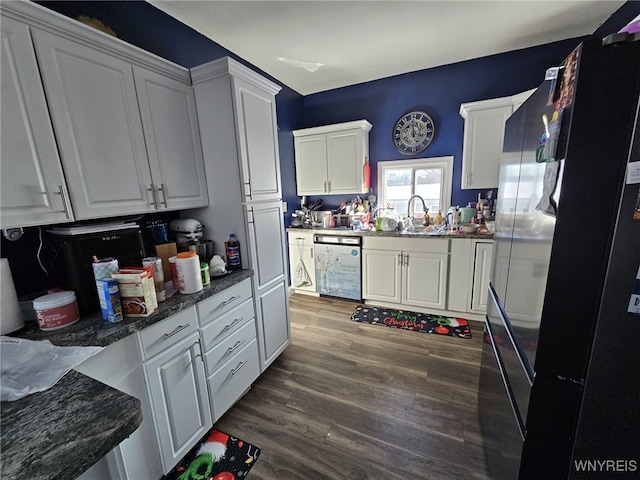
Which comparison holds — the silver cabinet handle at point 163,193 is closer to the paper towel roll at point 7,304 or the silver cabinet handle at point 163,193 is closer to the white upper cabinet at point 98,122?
the white upper cabinet at point 98,122

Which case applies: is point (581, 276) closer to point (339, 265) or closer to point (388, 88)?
point (339, 265)

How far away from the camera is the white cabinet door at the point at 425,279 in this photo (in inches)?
108

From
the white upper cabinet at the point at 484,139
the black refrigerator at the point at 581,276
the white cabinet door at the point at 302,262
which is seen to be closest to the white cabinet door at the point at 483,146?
the white upper cabinet at the point at 484,139

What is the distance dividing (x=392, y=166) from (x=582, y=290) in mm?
2810

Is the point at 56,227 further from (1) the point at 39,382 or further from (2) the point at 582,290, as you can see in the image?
(2) the point at 582,290

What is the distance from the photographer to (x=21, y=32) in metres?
1.01

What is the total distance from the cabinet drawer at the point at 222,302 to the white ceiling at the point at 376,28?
79.7 inches

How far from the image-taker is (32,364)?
0.88 m

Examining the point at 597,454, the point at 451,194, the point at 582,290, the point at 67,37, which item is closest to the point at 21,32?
the point at 67,37

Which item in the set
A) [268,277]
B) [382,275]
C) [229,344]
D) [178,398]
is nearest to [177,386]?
[178,398]

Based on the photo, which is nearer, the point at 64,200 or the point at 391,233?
the point at 64,200

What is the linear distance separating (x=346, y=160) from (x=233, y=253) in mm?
2050

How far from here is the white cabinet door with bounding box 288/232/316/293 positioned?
3.37m

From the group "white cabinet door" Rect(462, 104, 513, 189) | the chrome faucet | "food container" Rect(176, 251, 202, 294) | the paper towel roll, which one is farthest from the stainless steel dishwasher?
the paper towel roll
